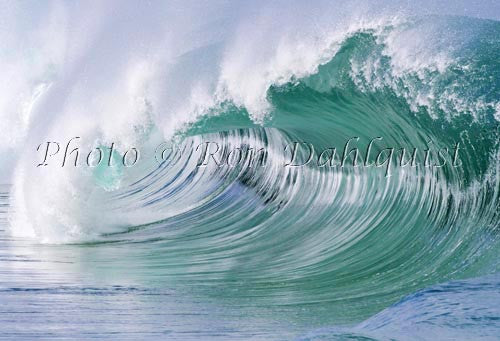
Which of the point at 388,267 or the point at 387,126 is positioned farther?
the point at 387,126

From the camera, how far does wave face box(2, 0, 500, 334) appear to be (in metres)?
7.66

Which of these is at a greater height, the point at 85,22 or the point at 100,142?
the point at 85,22

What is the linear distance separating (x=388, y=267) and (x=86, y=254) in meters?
2.84

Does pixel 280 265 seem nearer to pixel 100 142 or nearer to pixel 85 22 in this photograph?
pixel 100 142

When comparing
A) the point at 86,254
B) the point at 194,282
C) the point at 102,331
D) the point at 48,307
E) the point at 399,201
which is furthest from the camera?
the point at 399,201

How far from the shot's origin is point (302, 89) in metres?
10.1

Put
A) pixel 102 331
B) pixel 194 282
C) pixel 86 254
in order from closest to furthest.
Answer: pixel 102 331 → pixel 194 282 → pixel 86 254

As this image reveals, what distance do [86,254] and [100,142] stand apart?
107 inches

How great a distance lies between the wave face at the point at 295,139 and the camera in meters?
7.66

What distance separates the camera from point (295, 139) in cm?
1250

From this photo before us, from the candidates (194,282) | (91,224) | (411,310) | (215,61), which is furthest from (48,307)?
(215,61)

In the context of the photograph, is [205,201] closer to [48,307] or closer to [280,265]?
[280,265]

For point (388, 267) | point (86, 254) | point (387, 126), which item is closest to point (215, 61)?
point (387, 126)

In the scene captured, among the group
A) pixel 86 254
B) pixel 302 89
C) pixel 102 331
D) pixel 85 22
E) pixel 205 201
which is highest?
pixel 85 22
